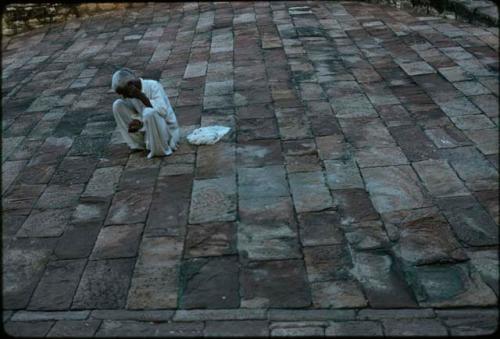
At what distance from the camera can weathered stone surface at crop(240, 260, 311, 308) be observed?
3928 mm

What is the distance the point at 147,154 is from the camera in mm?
6215

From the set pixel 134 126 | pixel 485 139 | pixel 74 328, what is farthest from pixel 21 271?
pixel 485 139

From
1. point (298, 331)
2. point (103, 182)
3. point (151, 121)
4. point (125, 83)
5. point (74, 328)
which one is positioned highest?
point (125, 83)

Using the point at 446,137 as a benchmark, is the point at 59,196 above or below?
below

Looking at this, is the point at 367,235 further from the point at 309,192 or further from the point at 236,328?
the point at 236,328

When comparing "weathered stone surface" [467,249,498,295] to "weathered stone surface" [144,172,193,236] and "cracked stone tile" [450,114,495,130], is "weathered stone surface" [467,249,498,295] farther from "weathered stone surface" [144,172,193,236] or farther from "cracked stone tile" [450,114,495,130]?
"weathered stone surface" [144,172,193,236]

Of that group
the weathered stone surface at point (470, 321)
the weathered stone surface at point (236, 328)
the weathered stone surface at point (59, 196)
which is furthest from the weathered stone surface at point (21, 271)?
the weathered stone surface at point (470, 321)

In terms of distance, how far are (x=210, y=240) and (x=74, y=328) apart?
138 cm

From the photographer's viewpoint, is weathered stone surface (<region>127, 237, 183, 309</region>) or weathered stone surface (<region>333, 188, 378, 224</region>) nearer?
weathered stone surface (<region>127, 237, 183, 309</region>)

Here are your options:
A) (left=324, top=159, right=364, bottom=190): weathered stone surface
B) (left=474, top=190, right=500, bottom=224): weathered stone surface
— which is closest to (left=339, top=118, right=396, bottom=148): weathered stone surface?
(left=324, top=159, right=364, bottom=190): weathered stone surface

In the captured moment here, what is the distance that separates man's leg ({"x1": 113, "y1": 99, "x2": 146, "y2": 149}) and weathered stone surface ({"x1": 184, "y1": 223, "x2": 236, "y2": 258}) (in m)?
1.81

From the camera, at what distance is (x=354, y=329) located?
362 cm

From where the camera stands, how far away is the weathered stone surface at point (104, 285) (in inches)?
161

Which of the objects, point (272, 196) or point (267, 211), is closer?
point (267, 211)
